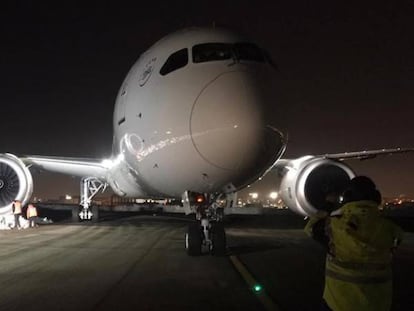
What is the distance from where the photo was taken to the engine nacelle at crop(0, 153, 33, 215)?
56.3 ft

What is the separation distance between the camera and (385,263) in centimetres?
378

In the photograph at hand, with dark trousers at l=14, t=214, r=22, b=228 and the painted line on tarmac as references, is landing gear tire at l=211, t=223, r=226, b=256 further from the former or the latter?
dark trousers at l=14, t=214, r=22, b=228

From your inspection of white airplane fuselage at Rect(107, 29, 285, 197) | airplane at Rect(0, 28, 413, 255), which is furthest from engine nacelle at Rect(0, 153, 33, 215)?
white airplane fuselage at Rect(107, 29, 285, 197)

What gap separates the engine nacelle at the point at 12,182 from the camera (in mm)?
17156

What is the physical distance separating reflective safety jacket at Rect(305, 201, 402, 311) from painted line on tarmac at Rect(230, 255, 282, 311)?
2.69 metres

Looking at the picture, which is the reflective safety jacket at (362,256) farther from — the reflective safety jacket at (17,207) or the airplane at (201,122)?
the reflective safety jacket at (17,207)

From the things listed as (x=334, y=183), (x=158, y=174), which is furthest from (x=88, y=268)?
(x=334, y=183)

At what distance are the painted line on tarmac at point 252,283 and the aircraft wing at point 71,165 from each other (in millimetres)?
7278

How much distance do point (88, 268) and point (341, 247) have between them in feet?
21.2

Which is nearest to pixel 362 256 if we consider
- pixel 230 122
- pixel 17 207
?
pixel 230 122

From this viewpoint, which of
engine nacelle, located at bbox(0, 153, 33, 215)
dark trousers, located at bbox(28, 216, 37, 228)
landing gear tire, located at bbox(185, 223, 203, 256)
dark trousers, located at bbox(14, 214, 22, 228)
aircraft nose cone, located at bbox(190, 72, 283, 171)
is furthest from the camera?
dark trousers, located at bbox(28, 216, 37, 228)

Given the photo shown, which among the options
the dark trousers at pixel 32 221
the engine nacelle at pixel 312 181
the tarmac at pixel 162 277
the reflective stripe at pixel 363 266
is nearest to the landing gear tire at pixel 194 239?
the tarmac at pixel 162 277

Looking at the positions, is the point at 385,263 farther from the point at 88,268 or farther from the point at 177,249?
the point at 177,249

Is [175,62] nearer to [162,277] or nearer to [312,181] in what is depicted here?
[162,277]
